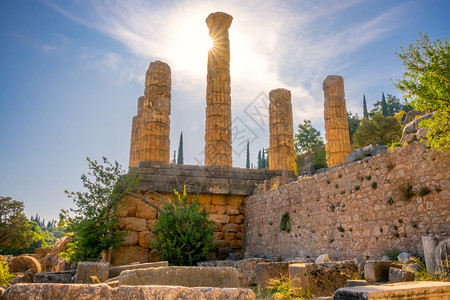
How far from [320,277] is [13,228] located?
33625mm

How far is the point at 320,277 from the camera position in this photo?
19.5ft

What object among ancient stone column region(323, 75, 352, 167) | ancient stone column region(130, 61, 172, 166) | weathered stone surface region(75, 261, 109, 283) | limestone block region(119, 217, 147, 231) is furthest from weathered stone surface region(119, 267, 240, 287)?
ancient stone column region(323, 75, 352, 167)

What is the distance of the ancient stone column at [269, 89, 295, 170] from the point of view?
15.3 m

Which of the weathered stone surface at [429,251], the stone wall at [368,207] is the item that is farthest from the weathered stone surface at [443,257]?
the stone wall at [368,207]

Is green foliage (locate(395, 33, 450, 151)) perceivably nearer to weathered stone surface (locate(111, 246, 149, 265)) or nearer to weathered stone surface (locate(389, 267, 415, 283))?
weathered stone surface (locate(389, 267, 415, 283))

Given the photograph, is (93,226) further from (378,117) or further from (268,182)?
(378,117)

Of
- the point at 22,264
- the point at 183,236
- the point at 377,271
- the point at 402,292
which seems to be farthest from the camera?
the point at 22,264

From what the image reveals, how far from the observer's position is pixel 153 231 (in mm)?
11117

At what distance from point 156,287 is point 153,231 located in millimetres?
8585

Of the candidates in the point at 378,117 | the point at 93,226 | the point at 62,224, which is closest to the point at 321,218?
the point at 93,226

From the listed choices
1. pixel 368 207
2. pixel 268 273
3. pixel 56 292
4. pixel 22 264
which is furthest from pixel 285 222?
pixel 22 264

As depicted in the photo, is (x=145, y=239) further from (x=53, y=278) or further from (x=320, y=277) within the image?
(x=320, y=277)

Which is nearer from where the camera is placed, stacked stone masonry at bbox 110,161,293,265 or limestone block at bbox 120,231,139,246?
limestone block at bbox 120,231,139,246

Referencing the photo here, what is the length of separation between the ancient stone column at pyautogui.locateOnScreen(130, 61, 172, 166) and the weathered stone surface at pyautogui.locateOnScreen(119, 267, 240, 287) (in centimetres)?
916
